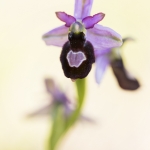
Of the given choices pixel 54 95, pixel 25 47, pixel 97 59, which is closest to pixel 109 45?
pixel 97 59

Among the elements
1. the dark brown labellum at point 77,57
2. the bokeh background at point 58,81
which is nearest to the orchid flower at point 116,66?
the dark brown labellum at point 77,57

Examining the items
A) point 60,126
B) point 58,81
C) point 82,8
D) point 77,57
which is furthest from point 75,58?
point 58,81

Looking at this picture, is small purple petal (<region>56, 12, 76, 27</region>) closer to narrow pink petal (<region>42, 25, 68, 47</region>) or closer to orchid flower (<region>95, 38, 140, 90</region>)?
narrow pink petal (<region>42, 25, 68, 47</region>)

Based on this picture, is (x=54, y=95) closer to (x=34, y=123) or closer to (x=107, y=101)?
(x=34, y=123)

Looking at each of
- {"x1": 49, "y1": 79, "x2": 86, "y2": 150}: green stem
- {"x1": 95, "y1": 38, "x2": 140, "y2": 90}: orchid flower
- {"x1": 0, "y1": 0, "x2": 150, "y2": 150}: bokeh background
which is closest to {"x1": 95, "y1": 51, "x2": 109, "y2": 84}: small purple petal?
{"x1": 95, "y1": 38, "x2": 140, "y2": 90}: orchid flower

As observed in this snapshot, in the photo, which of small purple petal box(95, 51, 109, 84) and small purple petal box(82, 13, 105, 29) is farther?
small purple petal box(95, 51, 109, 84)
